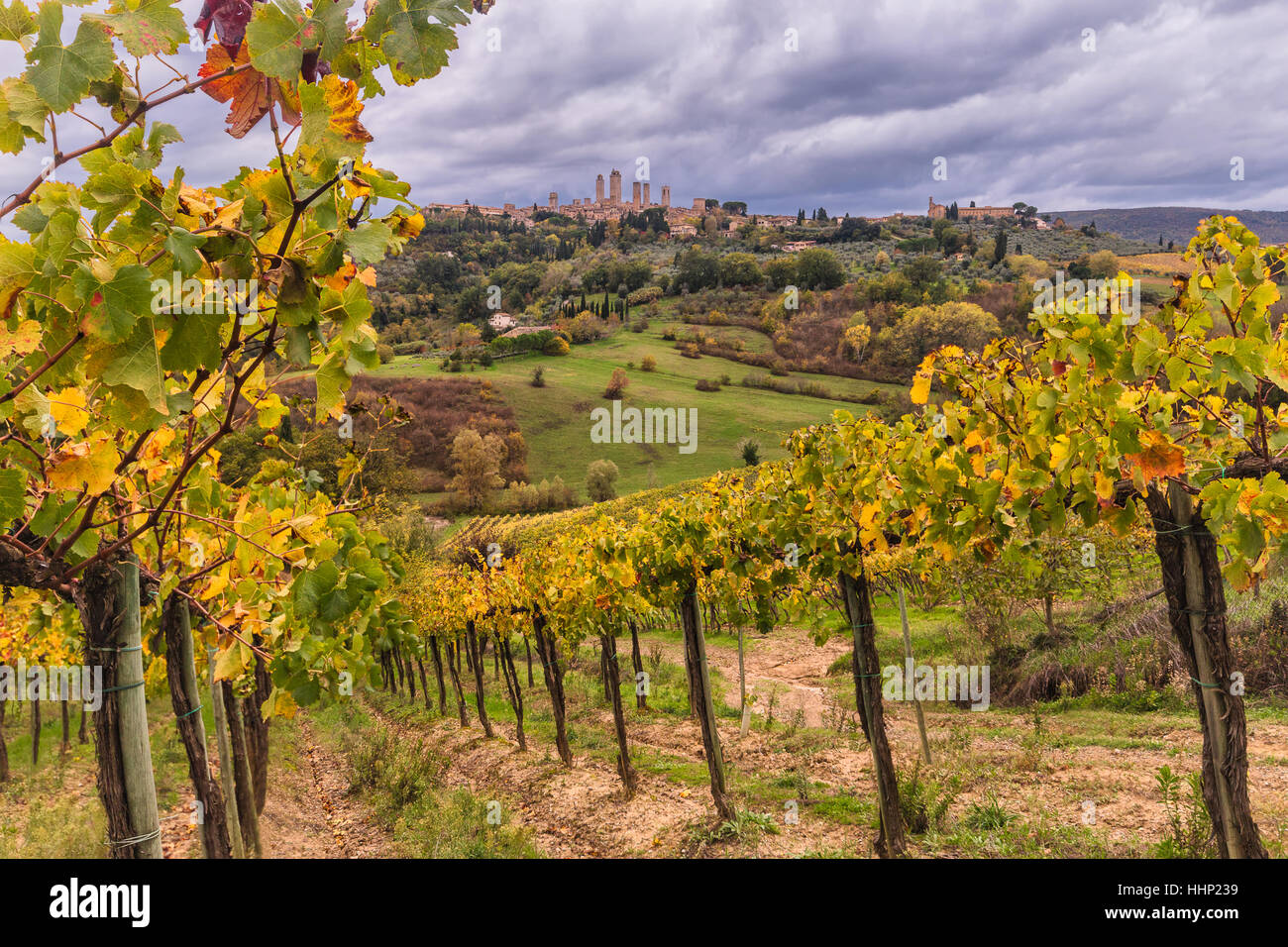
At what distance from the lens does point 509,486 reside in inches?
2078

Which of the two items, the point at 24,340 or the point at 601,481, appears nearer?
the point at 24,340

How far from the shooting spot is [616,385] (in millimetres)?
65125

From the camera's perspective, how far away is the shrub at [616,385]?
64.2 m

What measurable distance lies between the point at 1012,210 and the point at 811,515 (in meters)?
175

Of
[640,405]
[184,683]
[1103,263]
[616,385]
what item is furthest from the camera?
[1103,263]

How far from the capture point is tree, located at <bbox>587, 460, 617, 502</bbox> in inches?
1915

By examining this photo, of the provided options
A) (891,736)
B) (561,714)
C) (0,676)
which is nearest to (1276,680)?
(891,736)

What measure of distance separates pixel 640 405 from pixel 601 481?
45.9 ft

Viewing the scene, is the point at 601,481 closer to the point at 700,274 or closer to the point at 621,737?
the point at 621,737

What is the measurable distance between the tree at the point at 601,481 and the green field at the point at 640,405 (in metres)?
1.34

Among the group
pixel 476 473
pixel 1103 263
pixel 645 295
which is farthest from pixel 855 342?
pixel 476 473

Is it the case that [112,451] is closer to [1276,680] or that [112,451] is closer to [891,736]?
[891,736]

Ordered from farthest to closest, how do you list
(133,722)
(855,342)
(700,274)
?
1. (700,274)
2. (855,342)
3. (133,722)
